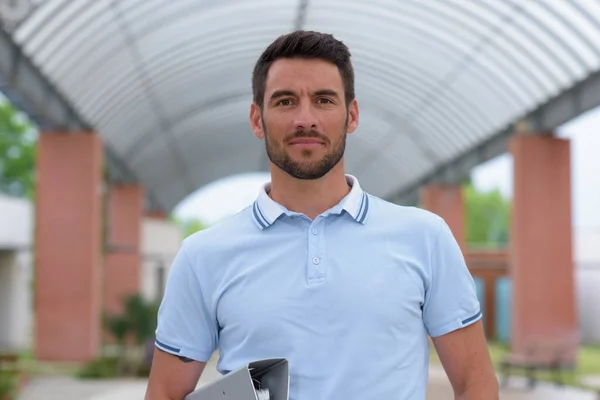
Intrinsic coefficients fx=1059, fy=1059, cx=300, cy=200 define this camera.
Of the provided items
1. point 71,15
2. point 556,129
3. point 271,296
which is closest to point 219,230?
point 271,296

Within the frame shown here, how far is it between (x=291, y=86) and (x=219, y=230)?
0.38 m

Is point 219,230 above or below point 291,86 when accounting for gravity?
below

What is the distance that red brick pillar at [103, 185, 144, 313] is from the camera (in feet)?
103

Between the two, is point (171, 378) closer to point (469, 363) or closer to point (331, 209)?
point (331, 209)

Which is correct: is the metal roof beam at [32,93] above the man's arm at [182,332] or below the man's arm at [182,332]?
above

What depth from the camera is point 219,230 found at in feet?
8.13

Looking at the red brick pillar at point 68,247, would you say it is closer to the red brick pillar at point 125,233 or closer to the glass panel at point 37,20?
the glass panel at point 37,20

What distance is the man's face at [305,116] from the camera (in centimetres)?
236

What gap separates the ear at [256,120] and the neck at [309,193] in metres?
0.11

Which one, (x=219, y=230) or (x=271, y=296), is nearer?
(x=271, y=296)

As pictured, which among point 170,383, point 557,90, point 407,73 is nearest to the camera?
point 170,383

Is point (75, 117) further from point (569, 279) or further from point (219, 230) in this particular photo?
point (219, 230)

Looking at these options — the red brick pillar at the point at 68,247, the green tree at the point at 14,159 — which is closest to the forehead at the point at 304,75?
the red brick pillar at the point at 68,247

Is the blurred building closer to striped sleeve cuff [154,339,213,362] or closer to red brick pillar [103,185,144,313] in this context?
red brick pillar [103,185,144,313]
